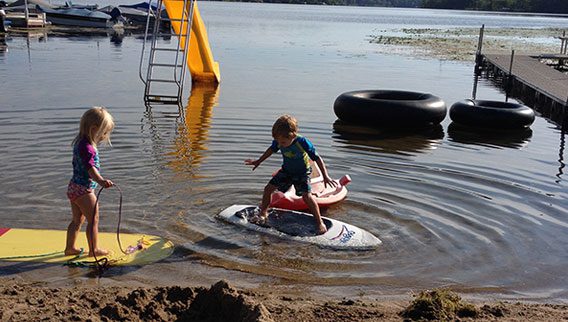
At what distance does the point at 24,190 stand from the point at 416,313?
5799 millimetres

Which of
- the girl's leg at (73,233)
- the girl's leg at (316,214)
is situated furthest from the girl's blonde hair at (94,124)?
the girl's leg at (316,214)

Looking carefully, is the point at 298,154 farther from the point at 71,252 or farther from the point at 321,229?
the point at 71,252

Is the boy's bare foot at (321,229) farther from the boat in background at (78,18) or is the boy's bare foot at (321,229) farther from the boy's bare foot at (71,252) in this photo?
the boat in background at (78,18)

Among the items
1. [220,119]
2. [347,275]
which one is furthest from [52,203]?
[220,119]

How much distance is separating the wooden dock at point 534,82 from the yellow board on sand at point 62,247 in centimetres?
1229

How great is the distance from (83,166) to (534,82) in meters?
18.4

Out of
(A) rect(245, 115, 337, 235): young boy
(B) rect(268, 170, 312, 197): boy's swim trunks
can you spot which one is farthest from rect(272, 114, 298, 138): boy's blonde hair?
(B) rect(268, 170, 312, 197): boy's swim trunks

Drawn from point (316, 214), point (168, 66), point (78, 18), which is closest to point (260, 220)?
point (316, 214)

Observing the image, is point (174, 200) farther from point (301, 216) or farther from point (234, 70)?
point (234, 70)

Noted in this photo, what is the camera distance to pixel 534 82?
21.3 meters

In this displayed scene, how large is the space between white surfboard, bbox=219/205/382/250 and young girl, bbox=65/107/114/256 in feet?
5.86

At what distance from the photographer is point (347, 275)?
634 cm

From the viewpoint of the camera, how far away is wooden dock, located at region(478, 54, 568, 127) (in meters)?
17.5

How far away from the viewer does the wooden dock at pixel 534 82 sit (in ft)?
57.5
